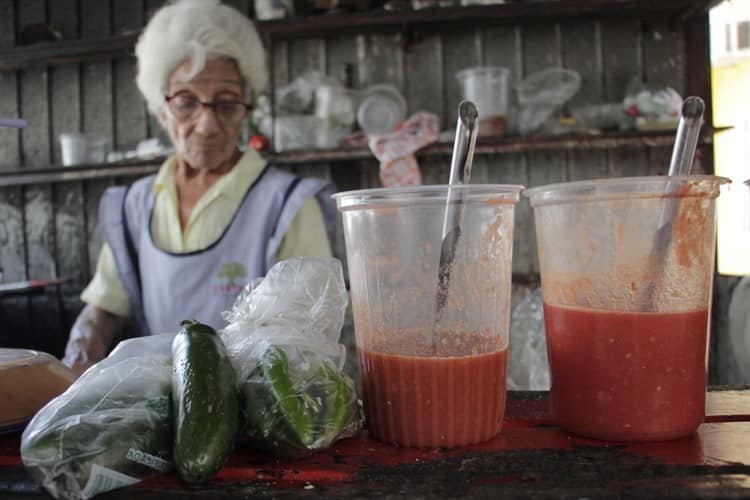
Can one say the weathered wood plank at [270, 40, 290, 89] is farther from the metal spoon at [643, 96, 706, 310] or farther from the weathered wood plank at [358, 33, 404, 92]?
the metal spoon at [643, 96, 706, 310]

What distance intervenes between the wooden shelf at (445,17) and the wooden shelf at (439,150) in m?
0.60

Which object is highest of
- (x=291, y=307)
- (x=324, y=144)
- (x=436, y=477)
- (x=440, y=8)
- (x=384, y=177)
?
(x=440, y=8)

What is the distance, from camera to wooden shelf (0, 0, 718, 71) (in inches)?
103

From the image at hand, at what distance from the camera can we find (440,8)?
2666 millimetres

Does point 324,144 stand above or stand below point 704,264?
above

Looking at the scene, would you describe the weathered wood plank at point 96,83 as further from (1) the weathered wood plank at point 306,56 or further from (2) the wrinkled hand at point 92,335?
(2) the wrinkled hand at point 92,335

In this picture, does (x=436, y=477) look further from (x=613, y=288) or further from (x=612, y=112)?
(x=612, y=112)

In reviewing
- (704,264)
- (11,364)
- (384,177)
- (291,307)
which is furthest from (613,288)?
(384,177)

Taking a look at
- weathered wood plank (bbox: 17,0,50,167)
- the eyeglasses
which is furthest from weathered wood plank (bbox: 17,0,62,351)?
the eyeglasses

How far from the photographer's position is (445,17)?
2684 mm

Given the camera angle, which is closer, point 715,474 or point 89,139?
point 715,474

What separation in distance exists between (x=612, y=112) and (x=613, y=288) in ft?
7.42

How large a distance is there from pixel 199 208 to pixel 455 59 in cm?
167

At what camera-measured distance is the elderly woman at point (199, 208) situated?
1.89 metres
